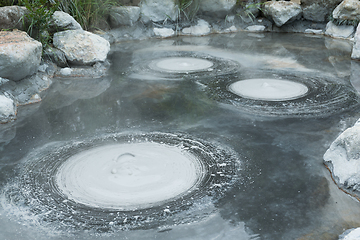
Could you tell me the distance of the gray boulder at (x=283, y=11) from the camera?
6656 millimetres

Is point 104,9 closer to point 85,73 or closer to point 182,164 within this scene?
point 85,73

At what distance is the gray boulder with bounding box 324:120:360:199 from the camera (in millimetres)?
1836

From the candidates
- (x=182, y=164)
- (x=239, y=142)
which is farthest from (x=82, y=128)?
(x=239, y=142)

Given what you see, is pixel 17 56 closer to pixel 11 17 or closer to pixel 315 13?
pixel 11 17

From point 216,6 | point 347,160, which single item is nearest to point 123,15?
point 216,6

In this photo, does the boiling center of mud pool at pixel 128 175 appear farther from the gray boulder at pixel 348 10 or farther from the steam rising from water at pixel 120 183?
the gray boulder at pixel 348 10

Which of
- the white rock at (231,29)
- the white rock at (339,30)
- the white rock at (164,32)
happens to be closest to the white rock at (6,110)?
the white rock at (164,32)

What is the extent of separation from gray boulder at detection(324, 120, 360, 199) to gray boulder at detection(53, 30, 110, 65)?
9.58 feet

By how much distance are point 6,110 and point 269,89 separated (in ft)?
7.35

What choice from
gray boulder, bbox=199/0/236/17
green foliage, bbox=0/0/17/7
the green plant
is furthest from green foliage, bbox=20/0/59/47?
the green plant

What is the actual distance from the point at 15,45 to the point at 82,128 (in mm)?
1100

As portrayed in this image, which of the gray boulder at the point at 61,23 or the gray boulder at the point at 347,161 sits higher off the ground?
the gray boulder at the point at 347,161

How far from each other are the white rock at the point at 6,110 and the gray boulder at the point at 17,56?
323mm

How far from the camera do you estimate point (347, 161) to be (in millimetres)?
1929
